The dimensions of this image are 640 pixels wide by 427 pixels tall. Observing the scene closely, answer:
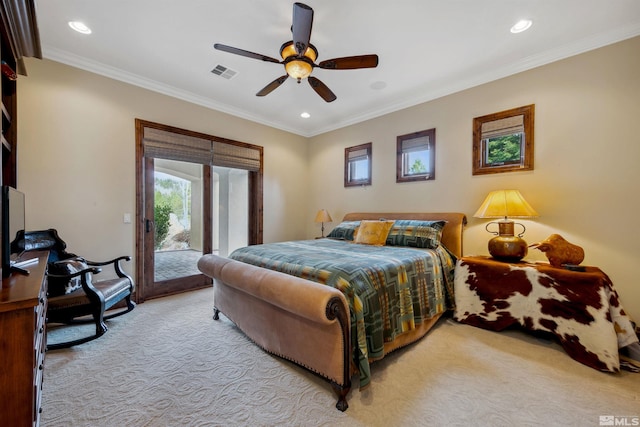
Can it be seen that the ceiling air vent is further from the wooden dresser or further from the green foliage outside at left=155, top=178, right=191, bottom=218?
the wooden dresser

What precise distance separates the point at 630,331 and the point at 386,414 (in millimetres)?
2116

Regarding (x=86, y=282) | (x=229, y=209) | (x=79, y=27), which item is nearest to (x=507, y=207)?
(x=229, y=209)

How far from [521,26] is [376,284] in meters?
2.79

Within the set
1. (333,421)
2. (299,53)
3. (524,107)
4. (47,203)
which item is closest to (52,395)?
(333,421)

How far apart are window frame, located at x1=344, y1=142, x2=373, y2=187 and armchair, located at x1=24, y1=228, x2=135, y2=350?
3.64 m

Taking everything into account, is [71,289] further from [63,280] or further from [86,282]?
[86,282]

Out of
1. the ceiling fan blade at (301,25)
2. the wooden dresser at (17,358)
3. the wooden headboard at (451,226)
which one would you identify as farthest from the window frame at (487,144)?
the wooden dresser at (17,358)

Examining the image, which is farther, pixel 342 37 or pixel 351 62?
pixel 342 37

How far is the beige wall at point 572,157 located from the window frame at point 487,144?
6 centimetres

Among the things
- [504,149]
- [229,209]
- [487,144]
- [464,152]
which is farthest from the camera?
[229,209]

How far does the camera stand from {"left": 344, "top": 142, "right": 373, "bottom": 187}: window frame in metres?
4.52

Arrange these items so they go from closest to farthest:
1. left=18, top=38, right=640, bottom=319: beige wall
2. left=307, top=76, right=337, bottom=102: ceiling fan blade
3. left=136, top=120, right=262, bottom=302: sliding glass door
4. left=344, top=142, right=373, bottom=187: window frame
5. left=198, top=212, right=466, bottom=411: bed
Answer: left=198, top=212, right=466, bottom=411: bed
left=18, top=38, right=640, bottom=319: beige wall
left=307, top=76, right=337, bottom=102: ceiling fan blade
left=136, top=120, right=262, bottom=302: sliding glass door
left=344, top=142, right=373, bottom=187: window frame

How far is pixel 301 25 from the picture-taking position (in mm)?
1918

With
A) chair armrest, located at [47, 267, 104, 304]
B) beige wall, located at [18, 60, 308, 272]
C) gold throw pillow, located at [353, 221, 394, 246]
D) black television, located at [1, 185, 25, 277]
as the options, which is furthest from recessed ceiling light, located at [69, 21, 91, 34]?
gold throw pillow, located at [353, 221, 394, 246]
